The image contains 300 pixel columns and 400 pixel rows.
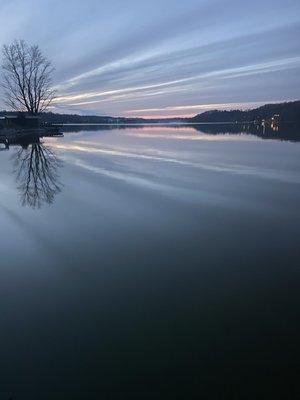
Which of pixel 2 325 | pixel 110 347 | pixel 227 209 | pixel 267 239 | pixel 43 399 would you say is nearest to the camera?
pixel 43 399

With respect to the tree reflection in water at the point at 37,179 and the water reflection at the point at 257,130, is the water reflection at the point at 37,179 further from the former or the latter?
the water reflection at the point at 257,130

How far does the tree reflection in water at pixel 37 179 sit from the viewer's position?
41.5 feet

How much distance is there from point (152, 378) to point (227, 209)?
7477 millimetres

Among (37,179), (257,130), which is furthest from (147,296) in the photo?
(257,130)

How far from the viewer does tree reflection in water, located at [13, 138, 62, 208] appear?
498 inches

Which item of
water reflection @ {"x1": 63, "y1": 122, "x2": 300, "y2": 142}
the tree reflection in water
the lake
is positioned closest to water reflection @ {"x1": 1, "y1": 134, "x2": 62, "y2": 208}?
the tree reflection in water

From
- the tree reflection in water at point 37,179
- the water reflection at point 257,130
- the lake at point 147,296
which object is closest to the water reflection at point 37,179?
the tree reflection in water at point 37,179

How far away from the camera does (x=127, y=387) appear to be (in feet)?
13.1

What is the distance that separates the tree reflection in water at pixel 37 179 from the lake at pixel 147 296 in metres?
0.38

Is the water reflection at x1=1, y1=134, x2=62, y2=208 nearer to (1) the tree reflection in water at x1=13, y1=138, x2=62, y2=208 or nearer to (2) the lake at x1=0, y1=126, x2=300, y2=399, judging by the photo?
(1) the tree reflection in water at x1=13, y1=138, x2=62, y2=208

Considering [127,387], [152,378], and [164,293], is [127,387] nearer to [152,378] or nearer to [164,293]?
[152,378]

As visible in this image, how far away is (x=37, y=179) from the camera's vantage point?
16562mm

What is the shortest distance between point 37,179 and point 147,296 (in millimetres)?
11973

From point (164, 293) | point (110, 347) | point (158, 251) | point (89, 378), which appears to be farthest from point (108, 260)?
point (89, 378)
